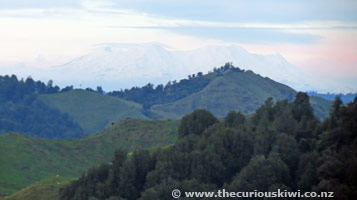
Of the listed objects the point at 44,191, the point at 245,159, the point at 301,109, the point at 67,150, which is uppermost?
the point at 301,109

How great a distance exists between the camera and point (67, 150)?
156875mm

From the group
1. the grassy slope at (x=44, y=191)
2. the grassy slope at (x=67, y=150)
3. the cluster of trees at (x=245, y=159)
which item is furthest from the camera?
the grassy slope at (x=67, y=150)

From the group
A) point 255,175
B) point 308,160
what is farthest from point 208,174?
point 308,160

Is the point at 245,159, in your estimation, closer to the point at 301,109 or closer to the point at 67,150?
the point at 301,109

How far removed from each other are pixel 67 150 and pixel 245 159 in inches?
3355

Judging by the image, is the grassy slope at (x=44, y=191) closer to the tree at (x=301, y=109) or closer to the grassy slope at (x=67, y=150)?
the grassy slope at (x=67, y=150)

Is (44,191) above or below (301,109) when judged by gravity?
below

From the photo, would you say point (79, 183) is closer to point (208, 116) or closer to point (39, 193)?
point (39, 193)

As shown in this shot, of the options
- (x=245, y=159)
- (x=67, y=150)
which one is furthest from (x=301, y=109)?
(x=67, y=150)

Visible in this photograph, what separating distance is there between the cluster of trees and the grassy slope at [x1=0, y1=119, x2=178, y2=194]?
44215mm

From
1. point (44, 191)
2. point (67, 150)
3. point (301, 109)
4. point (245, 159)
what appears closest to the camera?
point (245, 159)

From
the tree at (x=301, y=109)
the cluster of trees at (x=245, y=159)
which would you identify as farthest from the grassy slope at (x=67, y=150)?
the tree at (x=301, y=109)

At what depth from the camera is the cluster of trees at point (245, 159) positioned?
66438 millimetres

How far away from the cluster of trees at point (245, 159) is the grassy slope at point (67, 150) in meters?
44.2
